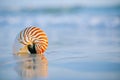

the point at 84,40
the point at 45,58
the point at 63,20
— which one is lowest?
the point at 45,58

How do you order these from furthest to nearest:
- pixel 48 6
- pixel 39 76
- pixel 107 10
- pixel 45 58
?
pixel 48 6 < pixel 107 10 < pixel 45 58 < pixel 39 76

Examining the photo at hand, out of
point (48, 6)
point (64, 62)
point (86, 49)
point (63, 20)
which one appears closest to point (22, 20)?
point (63, 20)

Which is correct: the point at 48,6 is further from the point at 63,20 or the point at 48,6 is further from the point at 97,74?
the point at 97,74

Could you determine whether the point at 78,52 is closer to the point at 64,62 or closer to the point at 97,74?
the point at 64,62

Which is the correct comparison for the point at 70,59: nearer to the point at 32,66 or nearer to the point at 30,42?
the point at 32,66

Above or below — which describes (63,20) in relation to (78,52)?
above

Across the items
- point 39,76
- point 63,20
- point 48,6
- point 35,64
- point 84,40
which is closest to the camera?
point 39,76

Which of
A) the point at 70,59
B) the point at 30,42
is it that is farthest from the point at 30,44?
the point at 70,59

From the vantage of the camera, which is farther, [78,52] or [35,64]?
[78,52]
